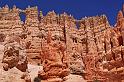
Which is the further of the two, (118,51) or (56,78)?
(56,78)

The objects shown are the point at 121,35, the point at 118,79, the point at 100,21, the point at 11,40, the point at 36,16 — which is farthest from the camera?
the point at 100,21

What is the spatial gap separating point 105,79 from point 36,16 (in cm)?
6803

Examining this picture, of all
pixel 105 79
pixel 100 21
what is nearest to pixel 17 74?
pixel 105 79

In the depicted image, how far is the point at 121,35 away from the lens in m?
24.6

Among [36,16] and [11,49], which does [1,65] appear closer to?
[11,49]

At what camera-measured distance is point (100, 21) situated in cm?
10106

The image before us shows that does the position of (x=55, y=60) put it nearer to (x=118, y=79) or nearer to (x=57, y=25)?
(x=118, y=79)

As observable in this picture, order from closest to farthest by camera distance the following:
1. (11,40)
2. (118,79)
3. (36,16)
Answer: (118,79) → (11,40) → (36,16)

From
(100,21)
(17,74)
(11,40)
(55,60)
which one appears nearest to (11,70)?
(17,74)

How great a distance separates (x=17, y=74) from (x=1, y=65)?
152cm

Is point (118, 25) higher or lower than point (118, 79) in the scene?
higher

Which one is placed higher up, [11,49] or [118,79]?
[11,49]

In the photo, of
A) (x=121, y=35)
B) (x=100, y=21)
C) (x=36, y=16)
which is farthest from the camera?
(x=100, y=21)

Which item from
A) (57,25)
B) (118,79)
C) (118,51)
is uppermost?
(57,25)
